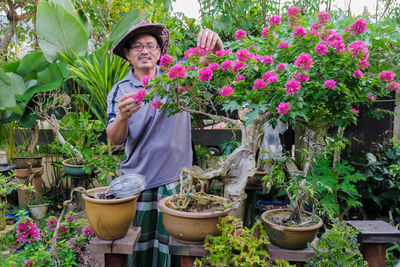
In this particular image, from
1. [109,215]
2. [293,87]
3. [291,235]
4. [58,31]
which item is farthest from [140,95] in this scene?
[58,31]

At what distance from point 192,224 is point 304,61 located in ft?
2.39

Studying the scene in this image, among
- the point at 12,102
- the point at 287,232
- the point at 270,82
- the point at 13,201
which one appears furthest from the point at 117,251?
the point at 13,201

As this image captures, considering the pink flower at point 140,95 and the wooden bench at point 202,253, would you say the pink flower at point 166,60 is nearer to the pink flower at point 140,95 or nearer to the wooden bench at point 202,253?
the pink flower at point 140,95

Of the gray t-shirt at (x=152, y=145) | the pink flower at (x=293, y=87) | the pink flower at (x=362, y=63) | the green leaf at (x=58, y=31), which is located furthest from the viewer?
the green leaf at (x=58, y=31)

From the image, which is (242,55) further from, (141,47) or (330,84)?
(141,47)

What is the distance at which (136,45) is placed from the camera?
1599 mm

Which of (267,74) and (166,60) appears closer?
(267,74)

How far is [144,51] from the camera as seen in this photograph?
5.16ft

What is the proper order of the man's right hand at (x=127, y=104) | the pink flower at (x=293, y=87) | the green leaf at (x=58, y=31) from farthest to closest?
the green leaf at (x=58, y=31), the man's right hand at (x=127, y=104), the pink flower at (x=293, y=87)

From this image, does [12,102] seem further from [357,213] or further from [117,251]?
[357,213]

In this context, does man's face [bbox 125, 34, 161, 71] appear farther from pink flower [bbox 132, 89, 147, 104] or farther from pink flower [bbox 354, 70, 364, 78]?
pink flower [bbox 354, 70, 364, 78]

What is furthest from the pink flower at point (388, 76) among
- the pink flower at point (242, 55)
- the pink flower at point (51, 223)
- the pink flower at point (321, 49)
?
the pink flower at point (51, 223)

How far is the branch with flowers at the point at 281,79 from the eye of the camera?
1.03 m

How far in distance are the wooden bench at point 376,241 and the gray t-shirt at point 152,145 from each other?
3.32 ft
